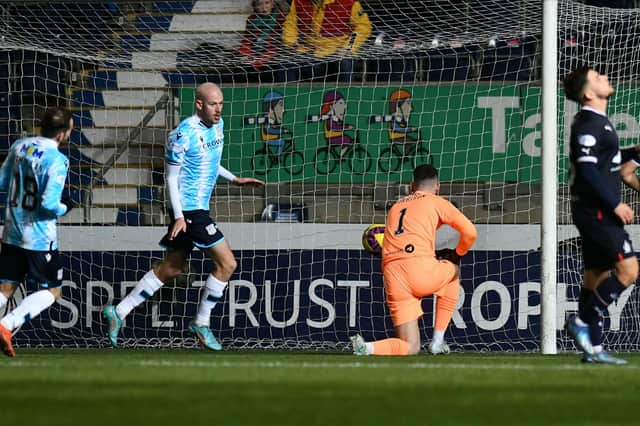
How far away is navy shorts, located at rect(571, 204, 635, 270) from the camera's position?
621cm

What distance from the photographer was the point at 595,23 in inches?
424

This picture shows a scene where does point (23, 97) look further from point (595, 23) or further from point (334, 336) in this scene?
point (595, 23)

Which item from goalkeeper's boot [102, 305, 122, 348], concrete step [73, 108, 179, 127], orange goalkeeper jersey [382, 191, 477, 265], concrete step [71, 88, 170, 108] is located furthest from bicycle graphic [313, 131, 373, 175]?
orange goalkeeper jersey [382, 191, 477, 265]

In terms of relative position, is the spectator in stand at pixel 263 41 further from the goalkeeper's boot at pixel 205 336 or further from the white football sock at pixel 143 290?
the goalkeeper's boot at pixel 205 336

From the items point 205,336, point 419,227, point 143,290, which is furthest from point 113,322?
point 419,227

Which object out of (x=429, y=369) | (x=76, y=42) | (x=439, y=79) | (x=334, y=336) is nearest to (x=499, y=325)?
(x=334, y=336)

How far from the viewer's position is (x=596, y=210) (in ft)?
20.4

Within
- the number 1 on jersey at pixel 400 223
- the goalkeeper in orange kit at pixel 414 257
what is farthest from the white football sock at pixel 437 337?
the number 1 on jersey at pixel 400 223

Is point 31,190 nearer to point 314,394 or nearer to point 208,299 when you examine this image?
point 208,299

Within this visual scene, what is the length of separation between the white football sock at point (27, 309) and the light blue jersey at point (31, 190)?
0.94 feet

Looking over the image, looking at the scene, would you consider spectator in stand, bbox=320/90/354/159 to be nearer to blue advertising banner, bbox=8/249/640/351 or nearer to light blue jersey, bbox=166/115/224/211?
blue advertising banner, bbox=8/249/640/351

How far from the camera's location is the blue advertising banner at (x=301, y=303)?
32.8 ft

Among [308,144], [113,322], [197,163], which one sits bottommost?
[113,322]

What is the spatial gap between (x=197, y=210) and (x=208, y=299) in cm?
64
